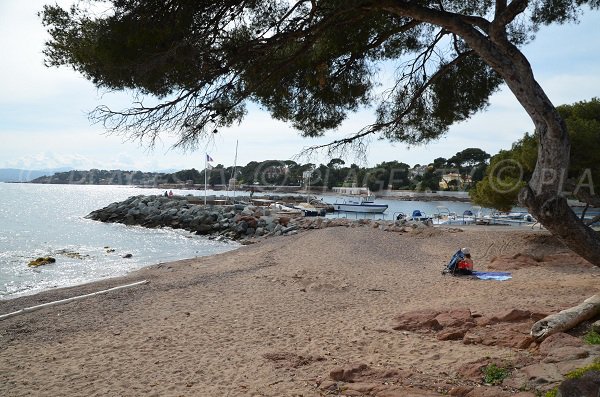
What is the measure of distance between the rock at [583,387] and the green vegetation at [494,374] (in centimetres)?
81

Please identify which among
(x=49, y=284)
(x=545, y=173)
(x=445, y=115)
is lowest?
(x=49, y=284)

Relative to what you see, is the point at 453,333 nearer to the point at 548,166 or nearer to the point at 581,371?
the point at 581,371

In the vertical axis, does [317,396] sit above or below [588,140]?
below

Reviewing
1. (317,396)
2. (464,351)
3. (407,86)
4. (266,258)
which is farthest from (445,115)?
(266,258)

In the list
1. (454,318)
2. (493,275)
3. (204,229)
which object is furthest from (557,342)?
(204,229)

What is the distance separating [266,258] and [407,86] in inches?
382

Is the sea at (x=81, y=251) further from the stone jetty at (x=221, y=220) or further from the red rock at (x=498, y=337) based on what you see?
the red rock at (x=498, y=337)

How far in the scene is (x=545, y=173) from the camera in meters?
3.51

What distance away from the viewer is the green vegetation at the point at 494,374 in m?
4.03

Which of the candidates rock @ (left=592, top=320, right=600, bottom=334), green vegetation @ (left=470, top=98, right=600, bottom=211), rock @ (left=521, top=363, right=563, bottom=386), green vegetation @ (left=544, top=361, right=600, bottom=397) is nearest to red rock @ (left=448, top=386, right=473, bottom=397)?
rock @ (left=521, top=363, right=563, bottom=386)

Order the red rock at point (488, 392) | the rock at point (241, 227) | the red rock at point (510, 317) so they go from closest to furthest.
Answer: the red rock at point (488, 392), the red rock at point (510, 317), the rock at point (241, 227)

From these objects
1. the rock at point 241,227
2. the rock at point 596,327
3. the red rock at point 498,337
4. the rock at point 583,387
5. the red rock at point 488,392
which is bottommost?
the rock at point 241,227

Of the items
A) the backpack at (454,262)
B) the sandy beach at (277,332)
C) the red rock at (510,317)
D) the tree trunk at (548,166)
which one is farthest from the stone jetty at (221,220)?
the tree trunk at (548,166)

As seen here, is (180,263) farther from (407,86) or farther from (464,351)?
(464,351)
